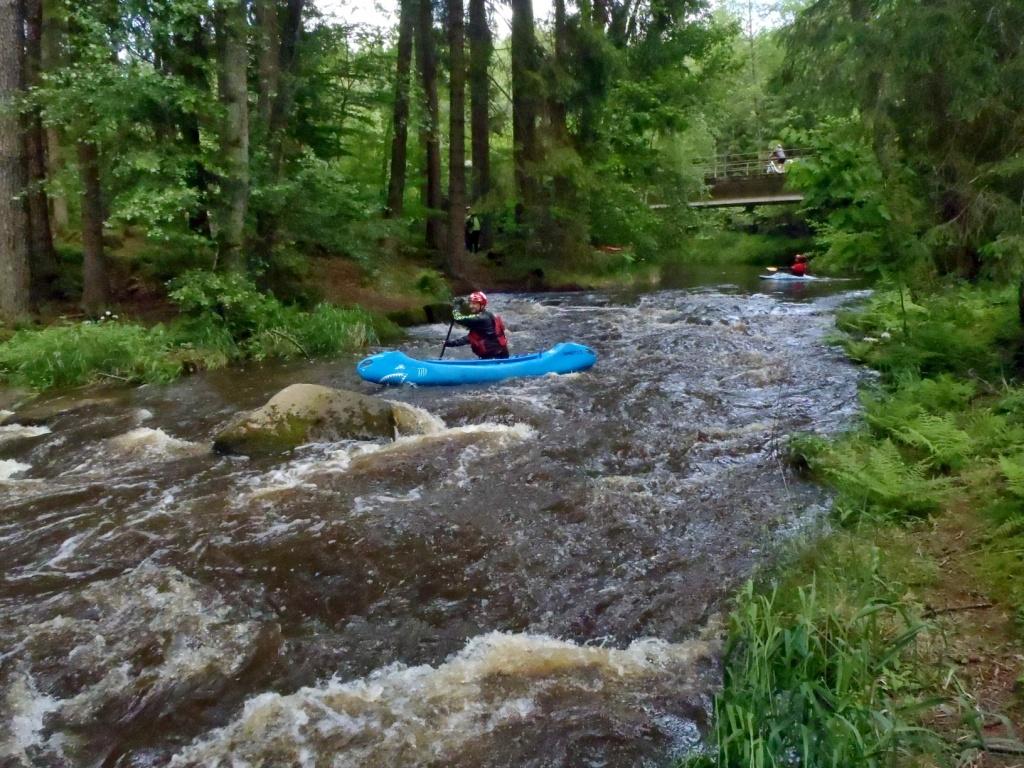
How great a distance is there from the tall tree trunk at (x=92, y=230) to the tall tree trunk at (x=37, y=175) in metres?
0.66

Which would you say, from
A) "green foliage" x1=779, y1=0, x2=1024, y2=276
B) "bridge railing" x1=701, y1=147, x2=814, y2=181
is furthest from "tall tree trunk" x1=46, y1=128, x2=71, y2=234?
"bridge railing" x1=701, y1=147, x2=814, y2=181

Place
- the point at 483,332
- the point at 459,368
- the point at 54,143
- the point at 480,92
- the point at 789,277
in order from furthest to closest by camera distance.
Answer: the point at 789,277 < the point at 480,92 < the point at 54,143 < the point at 483,332 < the point at 459,368

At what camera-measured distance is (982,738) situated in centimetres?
262

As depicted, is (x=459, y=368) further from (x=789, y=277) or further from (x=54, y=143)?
(x=789, y=277)

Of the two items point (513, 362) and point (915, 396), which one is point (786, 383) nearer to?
point (915, 396)

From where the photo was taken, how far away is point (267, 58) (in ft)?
37.9

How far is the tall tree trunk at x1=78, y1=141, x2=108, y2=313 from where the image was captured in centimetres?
1080

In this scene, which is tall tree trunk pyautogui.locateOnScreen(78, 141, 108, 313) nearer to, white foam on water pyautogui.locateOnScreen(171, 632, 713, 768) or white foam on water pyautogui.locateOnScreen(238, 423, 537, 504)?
white foam on water pyautogui.locateOnScreen(238, 423, 537, 504)

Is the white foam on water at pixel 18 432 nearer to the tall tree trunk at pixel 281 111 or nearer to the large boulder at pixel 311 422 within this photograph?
the large boulder at pixel 311 422

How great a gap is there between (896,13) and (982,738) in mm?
5287

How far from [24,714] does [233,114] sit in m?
8.72

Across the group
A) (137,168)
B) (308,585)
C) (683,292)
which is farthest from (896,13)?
(683,292)

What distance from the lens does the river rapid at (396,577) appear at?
330 cm

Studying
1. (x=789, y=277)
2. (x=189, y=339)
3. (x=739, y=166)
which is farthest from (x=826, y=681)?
(x=739, y=166)
